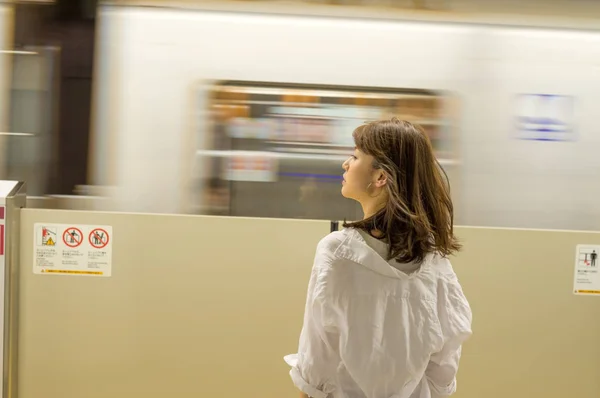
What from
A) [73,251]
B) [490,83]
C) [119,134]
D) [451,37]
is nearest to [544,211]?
[490,83]

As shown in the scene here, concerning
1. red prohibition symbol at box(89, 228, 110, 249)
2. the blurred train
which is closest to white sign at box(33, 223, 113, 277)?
red prohibition symbol at box(89, 228, 110, 249)

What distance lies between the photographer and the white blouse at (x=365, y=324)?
4.53ft

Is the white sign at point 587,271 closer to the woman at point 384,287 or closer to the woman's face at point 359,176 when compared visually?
the woman at point 384,287

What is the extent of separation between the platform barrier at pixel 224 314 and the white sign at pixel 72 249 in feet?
0.05

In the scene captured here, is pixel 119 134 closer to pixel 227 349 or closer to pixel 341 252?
pixel 227 349

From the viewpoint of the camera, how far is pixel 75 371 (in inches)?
112

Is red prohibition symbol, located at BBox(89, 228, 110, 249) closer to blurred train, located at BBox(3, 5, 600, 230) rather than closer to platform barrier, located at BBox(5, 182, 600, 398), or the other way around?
platform barrier, located at BBox(5, 182, 600, 398)

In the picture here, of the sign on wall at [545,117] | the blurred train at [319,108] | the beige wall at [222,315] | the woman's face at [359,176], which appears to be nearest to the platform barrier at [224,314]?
the beige wall at [222,315]

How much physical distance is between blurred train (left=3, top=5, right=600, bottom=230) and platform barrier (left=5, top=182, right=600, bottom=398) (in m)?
0.15

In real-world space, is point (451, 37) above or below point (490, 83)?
above

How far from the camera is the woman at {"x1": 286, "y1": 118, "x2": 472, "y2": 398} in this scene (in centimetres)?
138

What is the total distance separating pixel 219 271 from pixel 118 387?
28.2 inches

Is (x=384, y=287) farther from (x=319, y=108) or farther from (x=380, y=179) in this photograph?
(x=319, y=108)

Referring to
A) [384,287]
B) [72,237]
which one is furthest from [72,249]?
[384,287]
